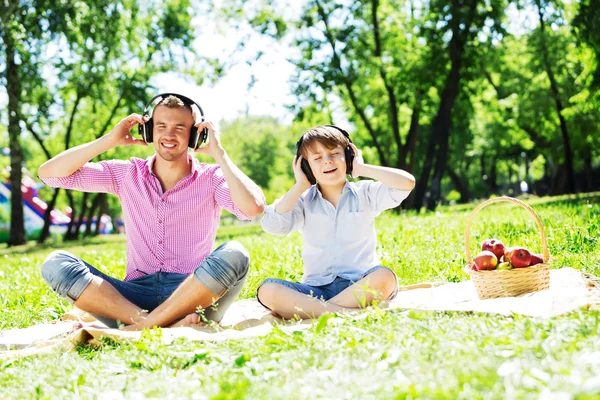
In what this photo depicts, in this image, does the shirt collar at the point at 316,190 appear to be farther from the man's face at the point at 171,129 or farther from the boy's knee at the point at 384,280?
the man's face at the point at 171,129

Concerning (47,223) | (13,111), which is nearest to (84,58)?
(13,111)

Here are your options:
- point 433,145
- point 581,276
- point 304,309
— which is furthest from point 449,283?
point 433,145

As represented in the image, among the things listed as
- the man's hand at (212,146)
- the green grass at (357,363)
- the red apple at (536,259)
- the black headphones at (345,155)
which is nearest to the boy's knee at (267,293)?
the black headphones at (345,155)

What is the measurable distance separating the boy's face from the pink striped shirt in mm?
617

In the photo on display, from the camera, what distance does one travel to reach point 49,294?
6340mm

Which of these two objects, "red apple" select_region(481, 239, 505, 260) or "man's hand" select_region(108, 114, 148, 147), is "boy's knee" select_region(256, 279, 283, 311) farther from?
"red apple" select_region(481, 239, 505, 260)

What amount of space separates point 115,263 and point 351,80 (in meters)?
13.0

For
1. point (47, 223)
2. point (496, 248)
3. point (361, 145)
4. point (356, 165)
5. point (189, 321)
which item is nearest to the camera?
point (189, 321)

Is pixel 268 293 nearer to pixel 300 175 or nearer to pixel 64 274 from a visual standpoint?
pixel 300 175

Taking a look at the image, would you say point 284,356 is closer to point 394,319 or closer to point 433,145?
point 394,319

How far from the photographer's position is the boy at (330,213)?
→ 179 inches

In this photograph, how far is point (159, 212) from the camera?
4.55 meters

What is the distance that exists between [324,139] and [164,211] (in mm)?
1222

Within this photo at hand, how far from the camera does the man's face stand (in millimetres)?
4488
